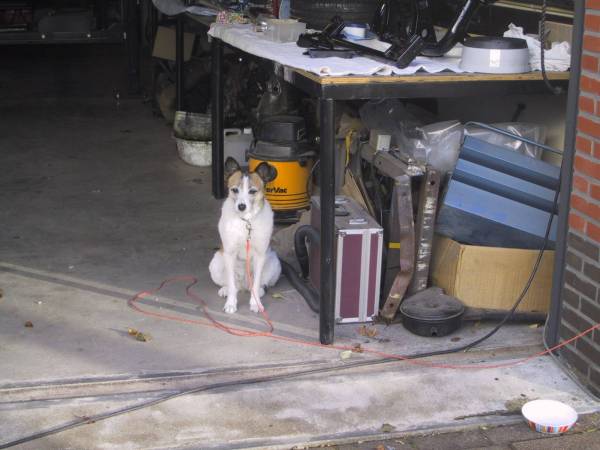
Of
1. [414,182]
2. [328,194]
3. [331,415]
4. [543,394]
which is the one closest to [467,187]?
[414,182]

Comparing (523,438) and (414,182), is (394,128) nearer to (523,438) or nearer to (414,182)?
(414,182)

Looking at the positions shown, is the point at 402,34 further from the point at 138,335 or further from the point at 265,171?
the point at 138,335

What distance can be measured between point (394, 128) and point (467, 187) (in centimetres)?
102

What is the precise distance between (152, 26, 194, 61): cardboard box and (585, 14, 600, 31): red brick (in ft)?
19.5

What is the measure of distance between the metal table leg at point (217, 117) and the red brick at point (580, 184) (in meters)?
3.18

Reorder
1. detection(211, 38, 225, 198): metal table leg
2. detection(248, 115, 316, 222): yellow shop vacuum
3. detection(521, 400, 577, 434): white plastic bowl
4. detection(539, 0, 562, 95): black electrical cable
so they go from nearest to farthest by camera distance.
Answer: detection(521, 400, 577, 434): white plastic bowl < detection(539, 0, 562, 95): black electrical cable < detection(248, 115, 316, 222): yellow shop vacuum < detection(211, 38, 225, 198): metal table leg

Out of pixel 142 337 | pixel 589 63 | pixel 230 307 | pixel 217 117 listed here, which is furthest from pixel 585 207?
pixel 217 117

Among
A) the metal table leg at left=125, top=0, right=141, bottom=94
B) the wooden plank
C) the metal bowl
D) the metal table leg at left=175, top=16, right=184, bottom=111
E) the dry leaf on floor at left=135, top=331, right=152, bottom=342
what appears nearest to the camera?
the wooden plank

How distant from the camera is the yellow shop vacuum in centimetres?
628

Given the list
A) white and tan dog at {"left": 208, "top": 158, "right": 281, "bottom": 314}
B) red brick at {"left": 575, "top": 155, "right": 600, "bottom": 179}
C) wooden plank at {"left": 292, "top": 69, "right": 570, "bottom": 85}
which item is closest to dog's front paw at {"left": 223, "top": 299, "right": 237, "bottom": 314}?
white and tan dog at {"left": 208, "top": 158, "right": 281, "bottom": 314}

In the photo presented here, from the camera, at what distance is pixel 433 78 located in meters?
4.20

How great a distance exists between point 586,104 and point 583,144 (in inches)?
6.8

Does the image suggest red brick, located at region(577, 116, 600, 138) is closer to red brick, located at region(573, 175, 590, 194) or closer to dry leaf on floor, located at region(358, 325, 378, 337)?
red brick, located at region(573, 175, 590, 194)

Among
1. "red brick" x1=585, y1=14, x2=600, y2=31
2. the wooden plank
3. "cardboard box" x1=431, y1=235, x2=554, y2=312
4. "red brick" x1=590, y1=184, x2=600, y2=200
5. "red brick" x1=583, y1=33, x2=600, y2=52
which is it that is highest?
"red brick" x1=585, y1=14, x2=600, y2=31
